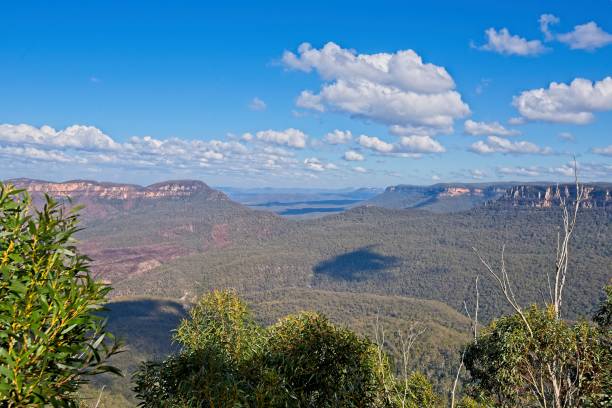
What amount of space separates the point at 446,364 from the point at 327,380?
391 ft

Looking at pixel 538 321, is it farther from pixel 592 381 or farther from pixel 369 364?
pixel 369 364

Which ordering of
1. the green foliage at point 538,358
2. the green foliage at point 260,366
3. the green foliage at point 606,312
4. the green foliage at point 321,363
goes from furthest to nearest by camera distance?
the green foliage at point 606,312
the green foliage at point 538,358
the green foliage at point 321,363
the green foliage at point 260,366

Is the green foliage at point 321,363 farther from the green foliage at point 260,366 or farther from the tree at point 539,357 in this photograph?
the tree at point 539,357

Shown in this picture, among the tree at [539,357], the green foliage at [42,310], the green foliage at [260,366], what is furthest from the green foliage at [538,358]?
the green foliage at [42,310]

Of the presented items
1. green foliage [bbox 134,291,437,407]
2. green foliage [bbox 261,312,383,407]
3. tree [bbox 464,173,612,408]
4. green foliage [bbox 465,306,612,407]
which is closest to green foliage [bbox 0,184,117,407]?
green foliage [bbox 134,291,437,407]

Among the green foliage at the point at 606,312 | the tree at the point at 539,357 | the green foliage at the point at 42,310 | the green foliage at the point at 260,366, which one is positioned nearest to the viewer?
the green foliage at the point at 42,310

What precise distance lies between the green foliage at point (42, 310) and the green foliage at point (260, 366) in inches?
161

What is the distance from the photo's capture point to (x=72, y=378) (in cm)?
513

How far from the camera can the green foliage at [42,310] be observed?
183 inches

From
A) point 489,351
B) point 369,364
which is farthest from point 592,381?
point 369,364

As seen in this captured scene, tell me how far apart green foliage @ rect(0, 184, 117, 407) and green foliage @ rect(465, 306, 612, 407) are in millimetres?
11383

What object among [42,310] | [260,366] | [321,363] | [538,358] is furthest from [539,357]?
[42,310]

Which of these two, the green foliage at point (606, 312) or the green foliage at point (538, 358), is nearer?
the green foliage at point (538, 358)

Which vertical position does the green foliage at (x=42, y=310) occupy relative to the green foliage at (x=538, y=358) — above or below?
above
